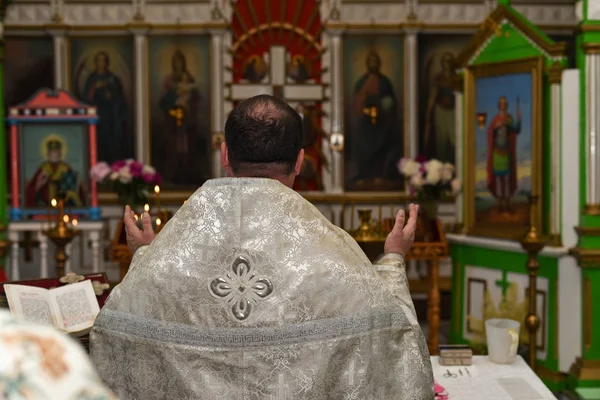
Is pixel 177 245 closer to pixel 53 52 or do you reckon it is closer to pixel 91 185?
pixel 91 185

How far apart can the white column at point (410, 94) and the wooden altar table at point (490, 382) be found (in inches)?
253

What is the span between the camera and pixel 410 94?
1003cm

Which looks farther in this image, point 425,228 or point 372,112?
point 372,112

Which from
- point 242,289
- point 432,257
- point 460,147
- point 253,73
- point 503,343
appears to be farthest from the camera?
point 253,73

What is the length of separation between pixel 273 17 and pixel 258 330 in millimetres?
8519

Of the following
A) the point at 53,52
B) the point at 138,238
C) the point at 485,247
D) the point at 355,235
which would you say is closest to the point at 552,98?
the point at 485,247

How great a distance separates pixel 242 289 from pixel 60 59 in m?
8.55

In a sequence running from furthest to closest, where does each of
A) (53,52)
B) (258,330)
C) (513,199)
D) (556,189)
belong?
(53,52)
(513,199)
(556,189)
(258,330)

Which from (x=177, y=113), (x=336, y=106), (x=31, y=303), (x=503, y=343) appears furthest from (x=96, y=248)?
(x=503, y=343)

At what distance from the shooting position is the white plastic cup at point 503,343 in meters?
3.69

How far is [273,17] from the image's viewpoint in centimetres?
1022

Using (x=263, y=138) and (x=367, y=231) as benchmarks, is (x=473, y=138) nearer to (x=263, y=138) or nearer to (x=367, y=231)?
(x=367, y=231)

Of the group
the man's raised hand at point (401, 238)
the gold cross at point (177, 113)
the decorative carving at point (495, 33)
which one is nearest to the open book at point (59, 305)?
the man's raised hand at point (401, 238)

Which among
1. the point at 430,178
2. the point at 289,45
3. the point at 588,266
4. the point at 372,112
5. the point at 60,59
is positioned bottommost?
the point at 588,266
